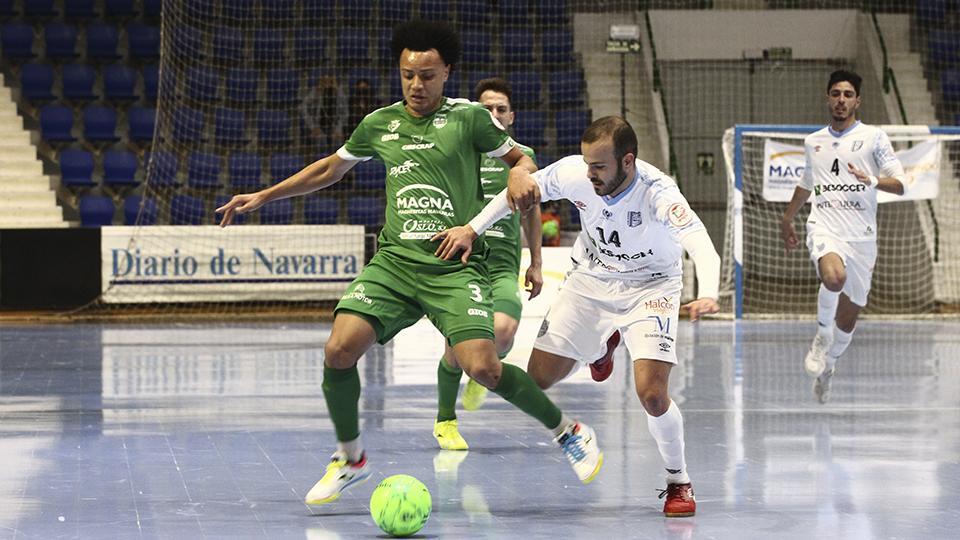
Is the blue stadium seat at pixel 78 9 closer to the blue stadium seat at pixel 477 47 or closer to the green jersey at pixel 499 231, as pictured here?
the blue stadium seat at pixel 477 47

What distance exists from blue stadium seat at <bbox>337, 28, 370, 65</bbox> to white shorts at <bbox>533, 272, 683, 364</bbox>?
16.6 m

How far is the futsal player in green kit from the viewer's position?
5.67m

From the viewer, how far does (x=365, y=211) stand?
2098cm

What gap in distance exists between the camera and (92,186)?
69.4ft

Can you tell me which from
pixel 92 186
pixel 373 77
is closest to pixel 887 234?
pixel 373 77

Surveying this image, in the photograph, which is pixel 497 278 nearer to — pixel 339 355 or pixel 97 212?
pixel 339 355

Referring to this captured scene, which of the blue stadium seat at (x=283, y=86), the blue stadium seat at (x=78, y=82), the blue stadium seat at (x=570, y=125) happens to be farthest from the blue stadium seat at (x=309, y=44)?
the blue stadium seat at (x=570, y=125)

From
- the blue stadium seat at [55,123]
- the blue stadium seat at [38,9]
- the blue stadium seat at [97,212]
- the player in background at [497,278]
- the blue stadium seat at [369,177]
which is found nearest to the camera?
the player in background at [497,278]

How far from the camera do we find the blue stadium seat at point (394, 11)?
2288cm

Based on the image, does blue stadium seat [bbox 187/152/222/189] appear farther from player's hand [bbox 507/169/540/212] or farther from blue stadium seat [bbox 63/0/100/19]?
player's hand [bbox 507/169/540/212]

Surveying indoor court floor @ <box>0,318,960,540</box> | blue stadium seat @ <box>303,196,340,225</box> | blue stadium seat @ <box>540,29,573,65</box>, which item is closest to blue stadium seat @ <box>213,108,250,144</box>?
blue stadium seat @ <box>303,196,340,225</box>

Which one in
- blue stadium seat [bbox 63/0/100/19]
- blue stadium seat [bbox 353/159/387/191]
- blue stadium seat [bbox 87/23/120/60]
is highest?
blue stadium seat [bbox 63/0/100/19]

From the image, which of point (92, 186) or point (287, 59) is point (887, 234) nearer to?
point (287, 59)

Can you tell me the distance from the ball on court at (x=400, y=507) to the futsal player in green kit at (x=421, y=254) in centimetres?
56
